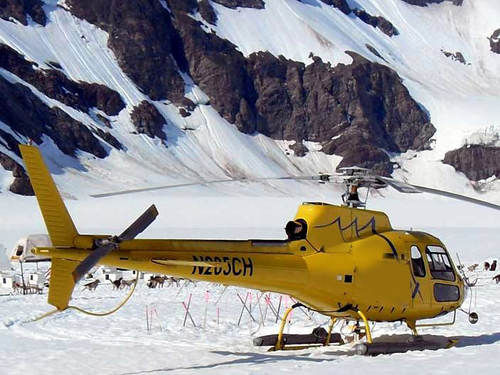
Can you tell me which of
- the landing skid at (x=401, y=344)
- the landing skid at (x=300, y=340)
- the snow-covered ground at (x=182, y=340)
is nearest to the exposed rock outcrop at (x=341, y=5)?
the snow-covered ground at (x=182, y=340)

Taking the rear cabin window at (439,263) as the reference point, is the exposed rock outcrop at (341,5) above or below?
above

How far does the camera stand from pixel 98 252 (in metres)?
9.73

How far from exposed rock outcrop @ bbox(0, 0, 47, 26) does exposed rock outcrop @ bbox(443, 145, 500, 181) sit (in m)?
64.6

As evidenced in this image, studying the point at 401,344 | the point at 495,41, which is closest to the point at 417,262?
the point at 401,344

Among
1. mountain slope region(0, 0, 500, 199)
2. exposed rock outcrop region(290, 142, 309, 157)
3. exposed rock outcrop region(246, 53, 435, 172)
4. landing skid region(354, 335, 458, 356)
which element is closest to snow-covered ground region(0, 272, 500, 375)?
landing skid region(354, 335, 458, 356)

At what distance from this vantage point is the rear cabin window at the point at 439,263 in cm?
1265

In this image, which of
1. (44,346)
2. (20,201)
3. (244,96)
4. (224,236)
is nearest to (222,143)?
(244,96)

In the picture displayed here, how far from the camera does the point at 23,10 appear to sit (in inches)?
4414

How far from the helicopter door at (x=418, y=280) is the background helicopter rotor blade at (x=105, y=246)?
445 cm

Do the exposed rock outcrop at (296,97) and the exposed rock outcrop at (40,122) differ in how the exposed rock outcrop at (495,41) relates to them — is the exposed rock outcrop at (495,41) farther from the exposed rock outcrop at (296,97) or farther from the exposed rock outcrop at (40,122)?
the exposed rock outcrop at (40,122)

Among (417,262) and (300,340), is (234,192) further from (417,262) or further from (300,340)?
(417,262)

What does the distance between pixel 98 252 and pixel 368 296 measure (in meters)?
4.46

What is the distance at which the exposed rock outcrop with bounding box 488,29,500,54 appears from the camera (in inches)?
6260

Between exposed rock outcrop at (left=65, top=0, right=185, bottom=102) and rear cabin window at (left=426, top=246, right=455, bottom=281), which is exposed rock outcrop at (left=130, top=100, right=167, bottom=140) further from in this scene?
rear cabin window at (left=426, top=246, right=455, bottom=281)
